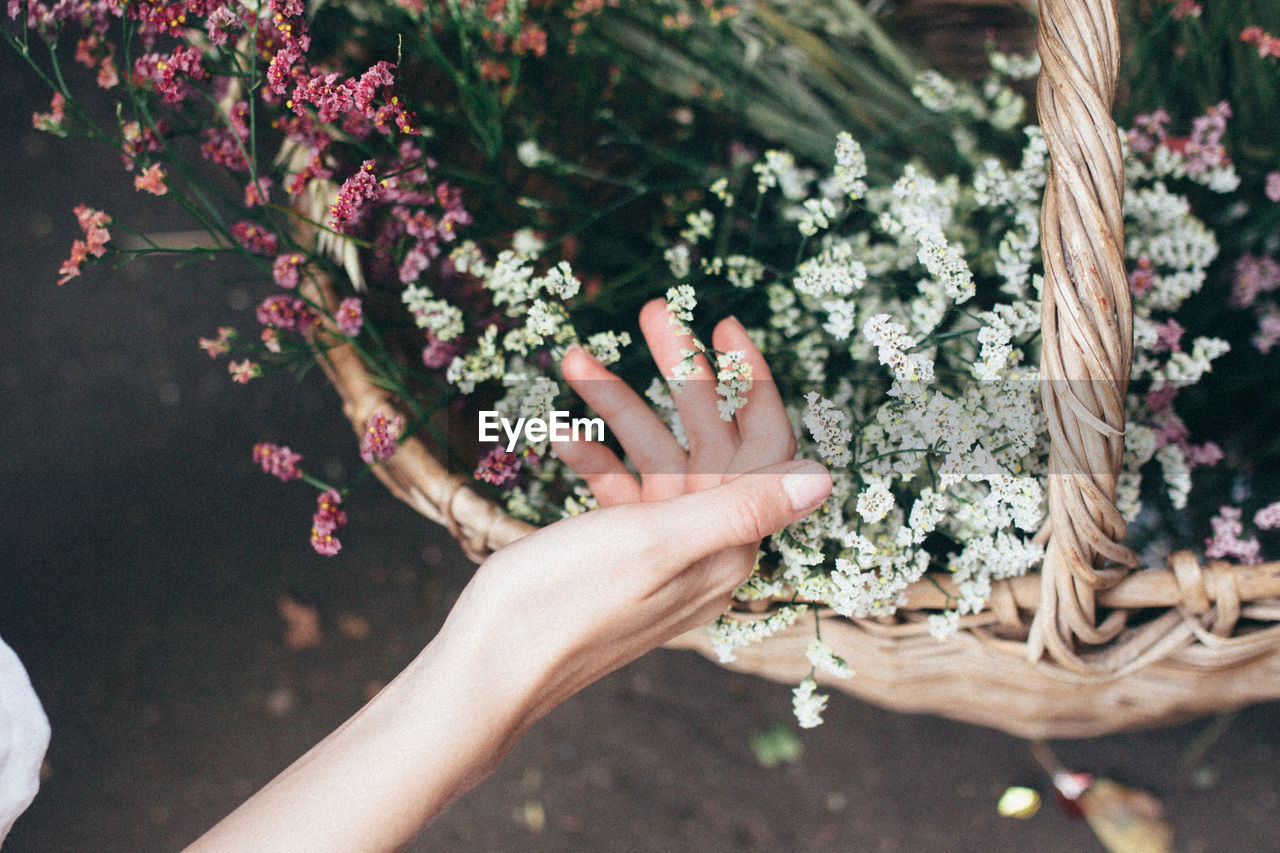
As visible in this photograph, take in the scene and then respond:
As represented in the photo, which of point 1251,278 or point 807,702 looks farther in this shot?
point 1251,278

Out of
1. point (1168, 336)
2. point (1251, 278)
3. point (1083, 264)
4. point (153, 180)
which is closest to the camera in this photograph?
point (1083, 264)

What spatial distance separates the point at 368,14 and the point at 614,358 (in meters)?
0.52

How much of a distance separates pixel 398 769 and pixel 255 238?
516mm

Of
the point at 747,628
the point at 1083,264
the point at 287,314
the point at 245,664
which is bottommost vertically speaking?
the point at 245,664

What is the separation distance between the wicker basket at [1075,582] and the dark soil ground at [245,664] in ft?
1.25

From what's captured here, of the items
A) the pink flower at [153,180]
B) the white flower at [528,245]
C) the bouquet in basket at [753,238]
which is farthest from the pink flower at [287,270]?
the white flower at [528,245]

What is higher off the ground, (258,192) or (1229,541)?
(258,192)

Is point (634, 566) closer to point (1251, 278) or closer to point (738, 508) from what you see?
point (738, 508)

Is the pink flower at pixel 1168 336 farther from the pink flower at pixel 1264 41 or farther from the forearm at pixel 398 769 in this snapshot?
the forearm at pixel 398 769

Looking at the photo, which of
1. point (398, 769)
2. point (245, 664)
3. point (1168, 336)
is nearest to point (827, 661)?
point (398, 769)

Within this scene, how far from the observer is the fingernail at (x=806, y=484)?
0.63m

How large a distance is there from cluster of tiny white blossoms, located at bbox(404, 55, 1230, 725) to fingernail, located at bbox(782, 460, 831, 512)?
0.12 feet

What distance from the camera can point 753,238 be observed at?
0.84 meters

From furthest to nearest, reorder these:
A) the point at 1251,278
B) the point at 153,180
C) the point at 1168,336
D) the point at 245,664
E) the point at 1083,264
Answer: the point at 245,664 < the point at 1251,278 < the point at 1168,336 < the point at 153,180 < the point at 1083,264
